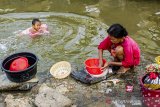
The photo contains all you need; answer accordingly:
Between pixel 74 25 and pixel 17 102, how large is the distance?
4.20 meters

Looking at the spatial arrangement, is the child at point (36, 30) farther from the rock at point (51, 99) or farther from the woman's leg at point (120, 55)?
the rock at point (51, 99)

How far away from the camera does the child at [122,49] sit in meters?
5.54

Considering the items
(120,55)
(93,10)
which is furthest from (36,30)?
(120,55)

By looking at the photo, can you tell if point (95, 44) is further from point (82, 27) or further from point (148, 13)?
point (148, 13)

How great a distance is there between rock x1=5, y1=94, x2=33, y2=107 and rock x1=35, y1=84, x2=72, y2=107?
198mm

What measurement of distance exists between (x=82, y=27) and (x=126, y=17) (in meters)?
1.47

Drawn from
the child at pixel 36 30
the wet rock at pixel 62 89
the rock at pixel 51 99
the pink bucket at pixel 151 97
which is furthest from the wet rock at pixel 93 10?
the pink bucket at pixel 151 97

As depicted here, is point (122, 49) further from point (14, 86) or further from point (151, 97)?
point (14, 86)

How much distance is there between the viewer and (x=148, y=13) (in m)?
9.66

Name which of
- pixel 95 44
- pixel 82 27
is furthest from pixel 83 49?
pixel 82 27

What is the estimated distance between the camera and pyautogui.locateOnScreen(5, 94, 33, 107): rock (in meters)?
5.21

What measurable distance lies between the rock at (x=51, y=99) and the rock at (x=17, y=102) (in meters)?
0.20

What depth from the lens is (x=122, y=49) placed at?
19.1 feet

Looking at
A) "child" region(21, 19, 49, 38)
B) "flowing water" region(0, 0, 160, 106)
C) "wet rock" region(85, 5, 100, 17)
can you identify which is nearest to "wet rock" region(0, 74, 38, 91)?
"flowing water" region(0, 0, 160, 106)
